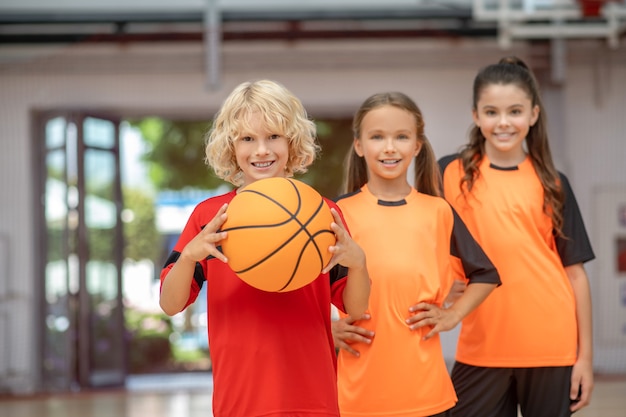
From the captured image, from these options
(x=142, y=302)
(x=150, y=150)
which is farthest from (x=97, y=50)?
(x=142, y=302)

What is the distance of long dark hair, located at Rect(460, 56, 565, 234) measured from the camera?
9.43 feet

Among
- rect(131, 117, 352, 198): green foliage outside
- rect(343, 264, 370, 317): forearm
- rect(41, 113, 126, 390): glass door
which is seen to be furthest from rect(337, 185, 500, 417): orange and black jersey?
rect(131, 117, 352, 198): green foliage outside

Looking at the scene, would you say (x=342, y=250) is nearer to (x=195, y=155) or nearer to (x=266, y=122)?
(x=266, y=122)

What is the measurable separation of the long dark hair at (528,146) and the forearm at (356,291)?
0.80 m

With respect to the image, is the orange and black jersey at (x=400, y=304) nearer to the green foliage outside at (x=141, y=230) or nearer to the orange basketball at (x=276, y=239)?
the orange basketball at (x=276, y=239)

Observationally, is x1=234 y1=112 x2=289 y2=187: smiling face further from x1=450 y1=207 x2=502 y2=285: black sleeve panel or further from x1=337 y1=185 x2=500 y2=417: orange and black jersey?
x1=450 y1=207 x2=502 y2=285: black sleeve panel

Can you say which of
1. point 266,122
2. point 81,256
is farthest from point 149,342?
point 266,122

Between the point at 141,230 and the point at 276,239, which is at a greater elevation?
the point at 141,230

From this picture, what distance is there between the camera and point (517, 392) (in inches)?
112

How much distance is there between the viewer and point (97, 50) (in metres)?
9.52

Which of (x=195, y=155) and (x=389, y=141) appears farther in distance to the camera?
(x=195, y=155)

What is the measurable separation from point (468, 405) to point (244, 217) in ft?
3.96

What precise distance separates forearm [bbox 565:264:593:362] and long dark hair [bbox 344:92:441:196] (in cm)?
57

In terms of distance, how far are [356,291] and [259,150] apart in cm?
47
